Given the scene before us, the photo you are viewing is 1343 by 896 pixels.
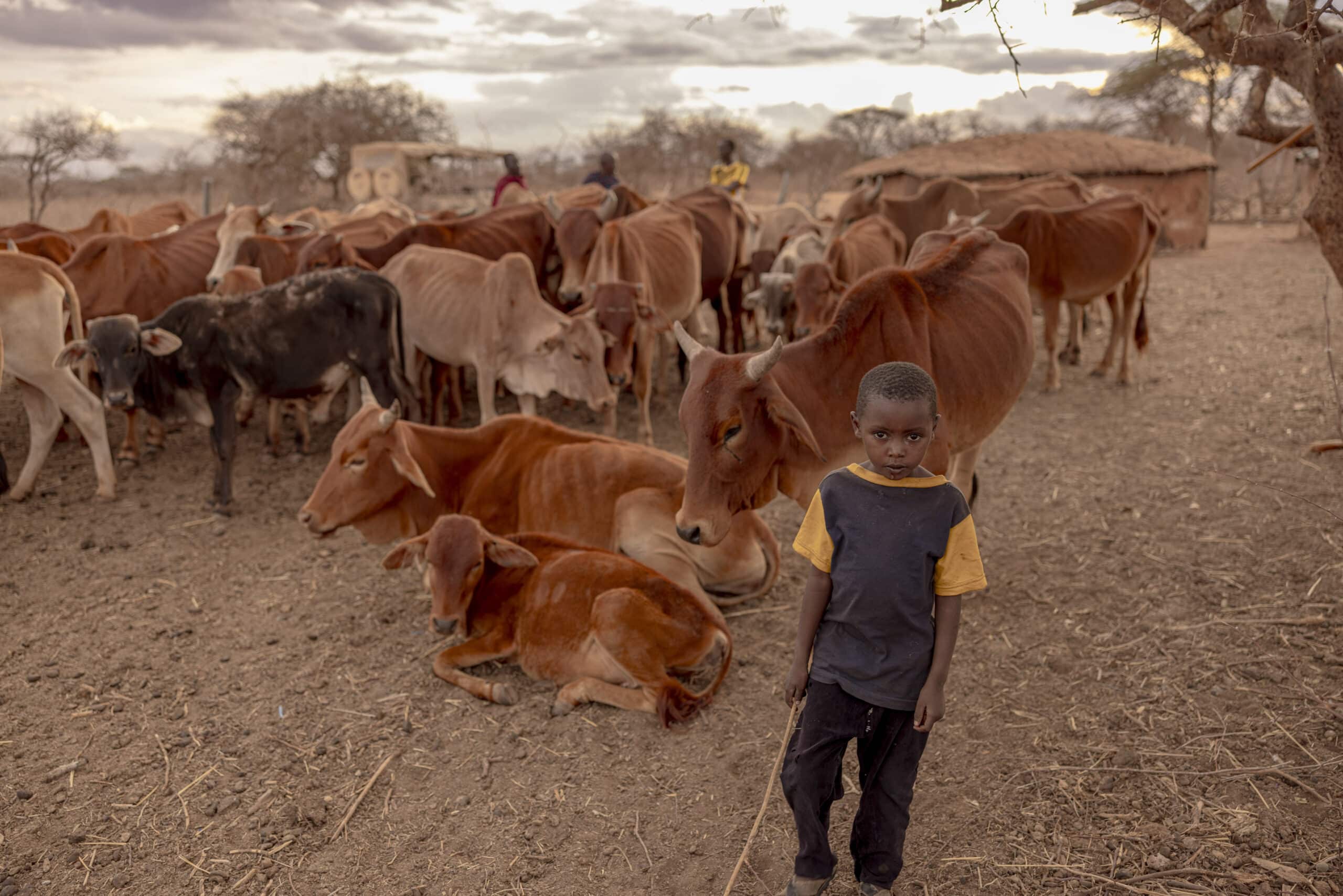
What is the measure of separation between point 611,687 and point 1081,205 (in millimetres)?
8448

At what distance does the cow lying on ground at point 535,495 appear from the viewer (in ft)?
15.8

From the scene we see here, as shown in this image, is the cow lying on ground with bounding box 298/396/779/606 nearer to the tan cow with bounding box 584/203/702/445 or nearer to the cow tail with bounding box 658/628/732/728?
the cow tail with bounding box 658/628/732/728

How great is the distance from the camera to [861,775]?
2900 millimetres

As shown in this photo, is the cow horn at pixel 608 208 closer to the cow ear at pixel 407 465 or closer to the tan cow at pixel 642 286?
the tan cow at pixel 642 286

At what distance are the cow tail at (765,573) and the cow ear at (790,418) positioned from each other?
120 cm

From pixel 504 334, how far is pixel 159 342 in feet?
8.19

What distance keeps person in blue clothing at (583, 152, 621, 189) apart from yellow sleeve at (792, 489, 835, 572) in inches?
470

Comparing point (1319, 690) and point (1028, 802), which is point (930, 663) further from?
point (1319, 690)

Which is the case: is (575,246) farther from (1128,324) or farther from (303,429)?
(1128,324)

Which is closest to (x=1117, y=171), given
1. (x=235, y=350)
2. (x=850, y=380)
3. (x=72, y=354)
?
(x=850, y=380)

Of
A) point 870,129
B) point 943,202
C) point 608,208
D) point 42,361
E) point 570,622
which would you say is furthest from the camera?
point 870,129

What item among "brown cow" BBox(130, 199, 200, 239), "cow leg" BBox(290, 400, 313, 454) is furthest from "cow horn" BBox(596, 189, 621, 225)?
"brown cow" BBox(130, 199, 200, 239)

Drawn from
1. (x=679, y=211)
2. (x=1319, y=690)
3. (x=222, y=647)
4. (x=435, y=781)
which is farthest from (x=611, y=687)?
(x=679, y=211)

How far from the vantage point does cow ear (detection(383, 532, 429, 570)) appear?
14.2 ft
